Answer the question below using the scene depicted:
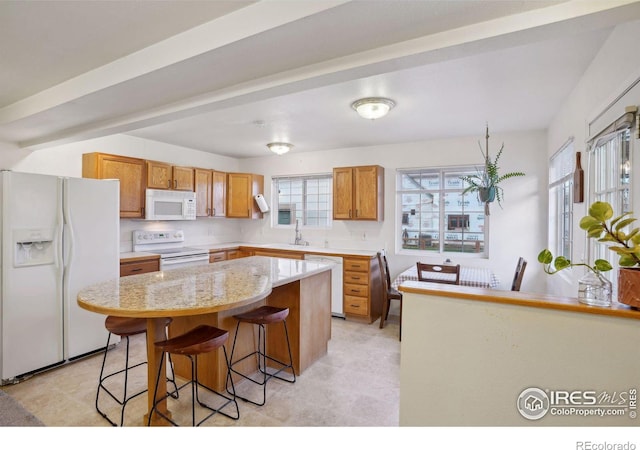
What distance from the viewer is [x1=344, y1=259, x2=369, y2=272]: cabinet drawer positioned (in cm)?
433

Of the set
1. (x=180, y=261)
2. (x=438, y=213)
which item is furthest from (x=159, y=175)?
(x=438, y=213)

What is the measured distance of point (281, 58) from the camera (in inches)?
70.4

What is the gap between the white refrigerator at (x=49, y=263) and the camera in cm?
268

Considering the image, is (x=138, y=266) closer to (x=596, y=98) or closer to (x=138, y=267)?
(x=138, y=267)

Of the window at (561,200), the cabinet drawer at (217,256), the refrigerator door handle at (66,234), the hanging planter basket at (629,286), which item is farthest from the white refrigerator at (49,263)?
the window at (561,200)

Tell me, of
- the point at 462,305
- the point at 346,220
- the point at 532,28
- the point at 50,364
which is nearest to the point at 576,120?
the point at 532,28

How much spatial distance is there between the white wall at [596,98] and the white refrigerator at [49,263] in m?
4.14

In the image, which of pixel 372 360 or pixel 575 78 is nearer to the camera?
pixel 575 78

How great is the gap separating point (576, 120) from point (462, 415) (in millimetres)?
2513

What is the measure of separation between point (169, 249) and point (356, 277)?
273 centimetres

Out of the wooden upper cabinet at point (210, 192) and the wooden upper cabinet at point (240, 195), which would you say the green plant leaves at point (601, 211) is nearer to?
the wooden upper cabinet at point (210, 192)

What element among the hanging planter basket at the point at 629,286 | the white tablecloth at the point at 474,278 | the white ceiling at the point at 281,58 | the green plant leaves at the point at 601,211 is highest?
the white ceiling at the point at 281,58

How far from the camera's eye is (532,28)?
54.8 inches

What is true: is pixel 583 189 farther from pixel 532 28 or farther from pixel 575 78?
pixel 532 28
